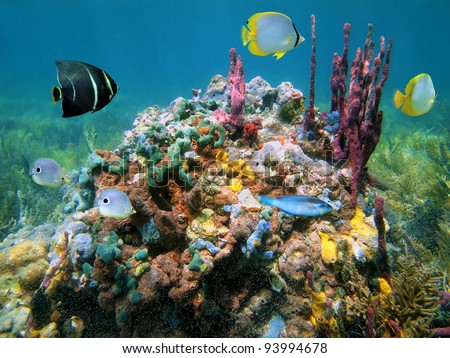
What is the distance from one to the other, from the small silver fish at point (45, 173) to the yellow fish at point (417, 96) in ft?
13.3

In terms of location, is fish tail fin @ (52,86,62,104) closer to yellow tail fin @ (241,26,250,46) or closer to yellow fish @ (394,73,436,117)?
yellow tail fin @ (241,26,250,46)

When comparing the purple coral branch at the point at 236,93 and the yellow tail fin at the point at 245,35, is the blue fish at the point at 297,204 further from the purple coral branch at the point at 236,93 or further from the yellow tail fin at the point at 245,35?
the purple coral branch at the point at 236,93

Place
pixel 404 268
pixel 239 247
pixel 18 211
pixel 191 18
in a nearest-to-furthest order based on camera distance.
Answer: pixel 239 247
pixel 404 268
pixel 18 211
pixel 191 18

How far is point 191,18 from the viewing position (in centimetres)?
9412

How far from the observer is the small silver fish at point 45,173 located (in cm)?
266

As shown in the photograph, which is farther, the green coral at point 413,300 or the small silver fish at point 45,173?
the small silver fish at point 45,173

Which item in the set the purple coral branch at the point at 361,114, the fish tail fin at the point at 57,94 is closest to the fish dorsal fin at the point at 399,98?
the purple coral branch at the point at 361,114

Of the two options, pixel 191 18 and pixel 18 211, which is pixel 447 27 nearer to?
pixel 191 18

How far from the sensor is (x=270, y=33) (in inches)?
104

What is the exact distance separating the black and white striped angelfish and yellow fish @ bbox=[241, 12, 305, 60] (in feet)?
5.42

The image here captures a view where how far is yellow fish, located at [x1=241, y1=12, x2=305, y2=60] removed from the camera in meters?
2.59

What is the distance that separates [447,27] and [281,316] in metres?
138

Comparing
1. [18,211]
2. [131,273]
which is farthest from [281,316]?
[18,211]
